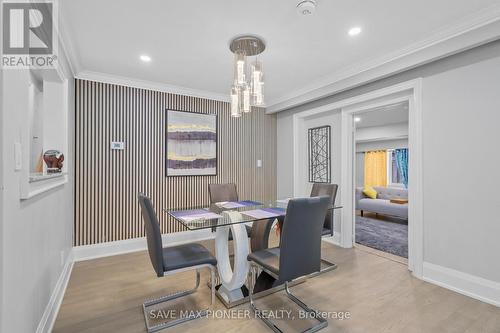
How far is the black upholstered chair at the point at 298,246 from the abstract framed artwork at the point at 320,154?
2.26m

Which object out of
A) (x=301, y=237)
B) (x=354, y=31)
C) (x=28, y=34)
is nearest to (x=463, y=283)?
(x=301, y=237)

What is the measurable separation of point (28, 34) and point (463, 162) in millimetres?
3607

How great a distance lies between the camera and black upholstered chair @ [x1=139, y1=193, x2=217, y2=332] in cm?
179

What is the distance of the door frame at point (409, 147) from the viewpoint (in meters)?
2.70

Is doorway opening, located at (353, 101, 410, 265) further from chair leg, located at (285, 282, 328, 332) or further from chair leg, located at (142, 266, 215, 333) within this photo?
chair leg, located at (142, 266, 215, 333)

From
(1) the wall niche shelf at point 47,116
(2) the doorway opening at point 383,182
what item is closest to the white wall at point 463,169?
(2) the doorway opening at point 383,182

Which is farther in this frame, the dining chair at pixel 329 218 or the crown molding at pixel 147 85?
the crown molding at pixel 147 85

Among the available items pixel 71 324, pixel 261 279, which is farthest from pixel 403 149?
pixel 71 324

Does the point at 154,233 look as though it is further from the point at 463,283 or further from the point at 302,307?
the point at 463,283

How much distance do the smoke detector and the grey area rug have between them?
10.7ft

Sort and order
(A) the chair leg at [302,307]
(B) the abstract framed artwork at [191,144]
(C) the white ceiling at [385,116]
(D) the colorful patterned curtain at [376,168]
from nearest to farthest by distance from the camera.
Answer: (A) the chair leg at [302,307]
(B) the abstract framed artwork at [191,144]
(C) the white ceiling at [385,116]
(D) the colorful patterned curtain at [376,168]

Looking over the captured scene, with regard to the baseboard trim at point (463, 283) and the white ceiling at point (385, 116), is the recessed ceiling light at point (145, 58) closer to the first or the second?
the baseboard trim at point (463, 283)

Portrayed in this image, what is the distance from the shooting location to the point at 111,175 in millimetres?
3439

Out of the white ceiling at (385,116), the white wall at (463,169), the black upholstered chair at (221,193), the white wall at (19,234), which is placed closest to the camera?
the white wall at (19,234)
